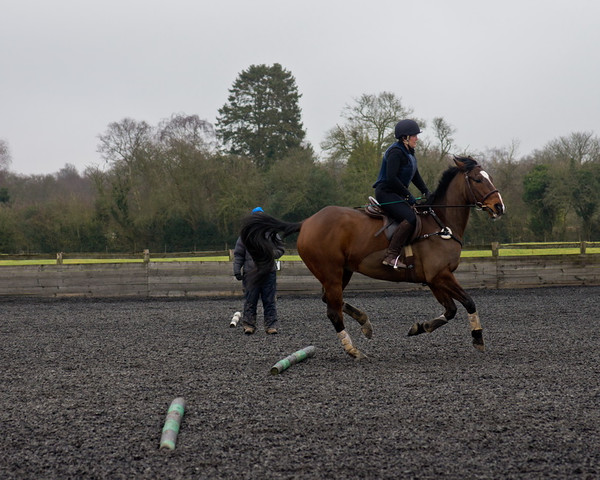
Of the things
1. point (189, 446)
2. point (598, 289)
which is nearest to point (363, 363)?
point (189, 446)

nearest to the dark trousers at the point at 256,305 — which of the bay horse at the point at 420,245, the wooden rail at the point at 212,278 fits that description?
the bay horse at the point at 420,245

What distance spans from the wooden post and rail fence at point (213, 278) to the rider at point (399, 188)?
316 inches

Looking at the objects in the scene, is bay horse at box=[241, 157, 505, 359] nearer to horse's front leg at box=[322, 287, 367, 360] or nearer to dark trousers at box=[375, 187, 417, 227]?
horse's front leg at box=[322, 287, 367, 360]

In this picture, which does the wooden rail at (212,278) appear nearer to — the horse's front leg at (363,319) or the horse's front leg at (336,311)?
the horse's front leg at (363,319)

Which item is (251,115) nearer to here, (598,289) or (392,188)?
(598,289)

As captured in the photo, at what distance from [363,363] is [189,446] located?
3.14 meters

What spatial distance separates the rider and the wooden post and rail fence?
804 centimetres

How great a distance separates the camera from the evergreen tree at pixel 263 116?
5134 centimetres

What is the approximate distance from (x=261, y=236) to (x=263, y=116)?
45.5 meters

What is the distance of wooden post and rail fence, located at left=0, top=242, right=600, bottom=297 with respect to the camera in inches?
615

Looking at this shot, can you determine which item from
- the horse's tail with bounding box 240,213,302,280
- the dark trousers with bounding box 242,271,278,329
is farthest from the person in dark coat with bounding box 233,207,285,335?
the horse's tail with bounding box 240,213,302,280

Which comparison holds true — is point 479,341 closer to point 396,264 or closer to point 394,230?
point 396,264

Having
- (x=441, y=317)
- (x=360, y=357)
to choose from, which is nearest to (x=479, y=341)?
(x=441, y=317)

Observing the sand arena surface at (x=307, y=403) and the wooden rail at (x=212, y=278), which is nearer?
the sand arena surface at (x=307, y=403)
